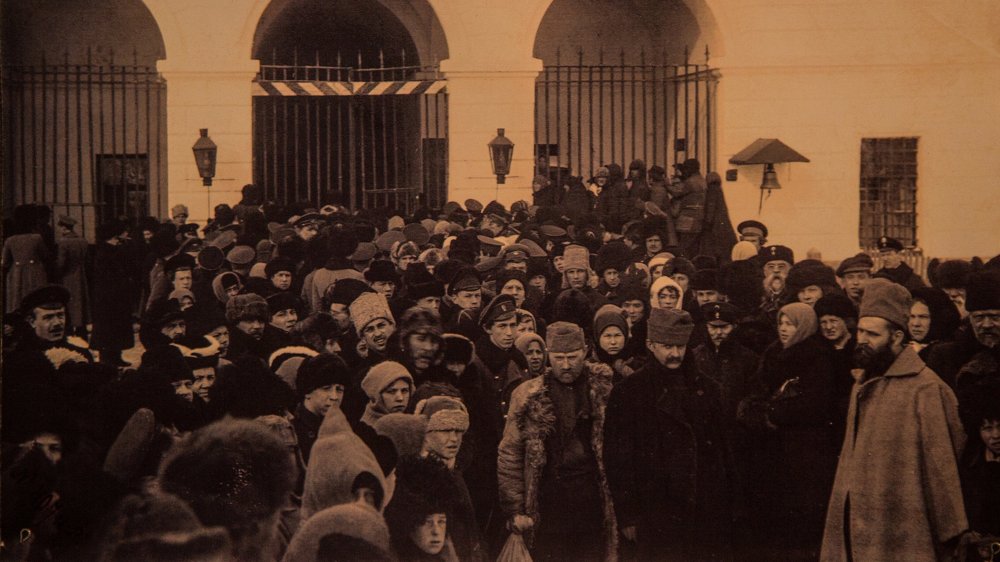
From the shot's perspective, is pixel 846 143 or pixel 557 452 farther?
pixel 846 143

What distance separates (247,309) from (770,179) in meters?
6.92

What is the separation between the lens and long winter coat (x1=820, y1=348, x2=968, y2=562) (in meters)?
6.53

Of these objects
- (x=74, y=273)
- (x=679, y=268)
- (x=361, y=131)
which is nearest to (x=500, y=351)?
(x=679, y=268)

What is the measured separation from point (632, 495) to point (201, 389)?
255cm

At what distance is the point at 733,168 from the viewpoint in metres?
13.0

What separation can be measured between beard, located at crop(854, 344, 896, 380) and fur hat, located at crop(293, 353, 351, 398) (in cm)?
→ 291

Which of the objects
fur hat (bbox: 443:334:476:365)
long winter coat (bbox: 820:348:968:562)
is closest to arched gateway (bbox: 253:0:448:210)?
fur hat (bbox: 443:334:476:365)

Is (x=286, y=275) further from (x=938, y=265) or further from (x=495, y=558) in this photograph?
(x=938, y=265)

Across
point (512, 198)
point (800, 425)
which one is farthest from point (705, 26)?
point (800, 425)

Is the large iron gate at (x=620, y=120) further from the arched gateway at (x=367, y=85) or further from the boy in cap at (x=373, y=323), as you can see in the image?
the boy in cap at (x=373, y=323)

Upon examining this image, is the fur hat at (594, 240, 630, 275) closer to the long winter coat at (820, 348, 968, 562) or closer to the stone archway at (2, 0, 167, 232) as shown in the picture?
the long winter coat at (820, 348, 968, 562)

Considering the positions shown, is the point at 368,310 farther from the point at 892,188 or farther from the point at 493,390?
the point at 892,188

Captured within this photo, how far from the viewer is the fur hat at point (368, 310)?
751 centimetres

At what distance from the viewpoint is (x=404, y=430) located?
6.78 meters
